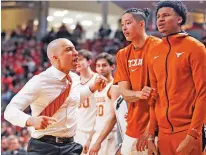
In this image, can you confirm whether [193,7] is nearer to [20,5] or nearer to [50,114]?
[50,114]

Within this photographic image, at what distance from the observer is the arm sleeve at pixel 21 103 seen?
452 cm

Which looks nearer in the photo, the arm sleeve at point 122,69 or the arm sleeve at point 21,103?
the arm sleeve at point 21,103

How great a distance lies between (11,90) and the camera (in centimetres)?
1602

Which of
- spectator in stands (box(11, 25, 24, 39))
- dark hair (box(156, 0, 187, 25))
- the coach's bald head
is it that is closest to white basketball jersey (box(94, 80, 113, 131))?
the coach's bald head

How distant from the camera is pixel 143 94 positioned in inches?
168

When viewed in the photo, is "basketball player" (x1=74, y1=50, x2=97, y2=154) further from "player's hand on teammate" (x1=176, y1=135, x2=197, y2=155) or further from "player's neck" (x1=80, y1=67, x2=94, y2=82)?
"player's hand on teammate" (x1=176, y1=135, x2=197, y2=155)

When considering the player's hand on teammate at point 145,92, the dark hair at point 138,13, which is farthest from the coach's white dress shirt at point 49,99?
the player's hand on teammate at point 145,92

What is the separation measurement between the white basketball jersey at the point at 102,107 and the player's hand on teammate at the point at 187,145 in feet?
8.36

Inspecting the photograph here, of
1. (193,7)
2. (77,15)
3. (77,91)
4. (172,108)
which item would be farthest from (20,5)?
(172,108)

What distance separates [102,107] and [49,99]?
5.45 feet

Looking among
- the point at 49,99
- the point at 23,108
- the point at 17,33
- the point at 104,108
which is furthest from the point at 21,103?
the point at 17,33

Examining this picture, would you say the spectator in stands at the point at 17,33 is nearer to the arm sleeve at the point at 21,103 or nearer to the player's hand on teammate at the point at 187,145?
the arm sleeve at the point at 21,103

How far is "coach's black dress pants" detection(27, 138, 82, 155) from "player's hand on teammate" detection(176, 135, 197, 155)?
Result: 4.58 ft

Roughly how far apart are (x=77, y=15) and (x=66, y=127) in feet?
64.9
